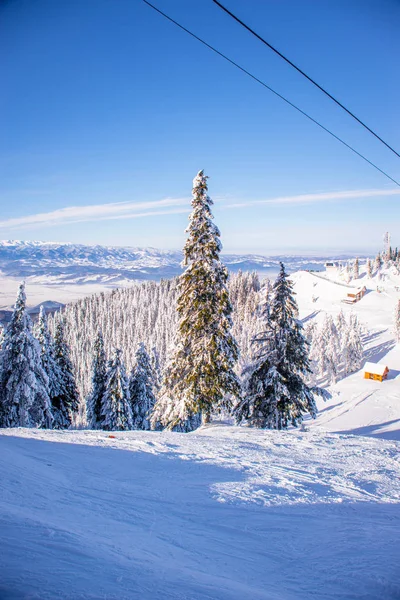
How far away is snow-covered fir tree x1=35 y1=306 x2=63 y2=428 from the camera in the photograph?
24891 millimetres

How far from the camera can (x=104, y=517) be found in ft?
14.0

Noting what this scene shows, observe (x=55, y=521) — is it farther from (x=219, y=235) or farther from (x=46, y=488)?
(x=219, y=235)

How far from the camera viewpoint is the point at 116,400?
27281 mm

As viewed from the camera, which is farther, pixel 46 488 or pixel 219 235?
pixel 219 235

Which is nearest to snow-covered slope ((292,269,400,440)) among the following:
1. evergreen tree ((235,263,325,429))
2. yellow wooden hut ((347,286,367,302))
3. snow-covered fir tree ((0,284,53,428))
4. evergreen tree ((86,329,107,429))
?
yellow wooden hut ((347,286,367,302))

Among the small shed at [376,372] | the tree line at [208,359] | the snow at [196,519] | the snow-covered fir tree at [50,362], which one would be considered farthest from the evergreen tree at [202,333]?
the small shed at [376,372]

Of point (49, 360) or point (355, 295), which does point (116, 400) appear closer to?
point (49, 360)

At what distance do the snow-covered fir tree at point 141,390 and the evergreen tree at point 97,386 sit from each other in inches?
115

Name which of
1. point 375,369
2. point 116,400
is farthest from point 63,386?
point 375,369

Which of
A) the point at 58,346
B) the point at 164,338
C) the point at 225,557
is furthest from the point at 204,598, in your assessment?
the point at 164,338

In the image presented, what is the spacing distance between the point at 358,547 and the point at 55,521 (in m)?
3.90

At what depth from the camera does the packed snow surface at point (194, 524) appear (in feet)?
9.80

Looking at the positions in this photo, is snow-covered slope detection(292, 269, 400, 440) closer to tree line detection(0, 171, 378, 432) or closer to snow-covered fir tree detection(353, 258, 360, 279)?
snow-covered fir tree detection(353, 258, 360, 279)

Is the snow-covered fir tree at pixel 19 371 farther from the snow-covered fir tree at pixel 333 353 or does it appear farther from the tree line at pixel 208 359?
the snow-covered fir tree at pixel 333 353
